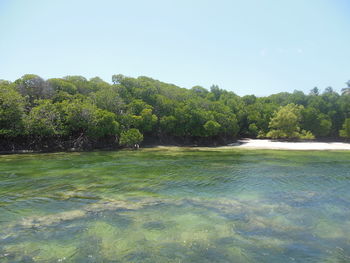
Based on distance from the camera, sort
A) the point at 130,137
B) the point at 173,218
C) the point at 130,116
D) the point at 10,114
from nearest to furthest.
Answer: the point at 173,218, the point at 10,114, the point at 130,137, the point at 130,116

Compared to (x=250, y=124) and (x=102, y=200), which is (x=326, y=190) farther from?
(x=250, y=124)

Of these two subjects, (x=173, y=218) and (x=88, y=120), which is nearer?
(x=173, y=218)

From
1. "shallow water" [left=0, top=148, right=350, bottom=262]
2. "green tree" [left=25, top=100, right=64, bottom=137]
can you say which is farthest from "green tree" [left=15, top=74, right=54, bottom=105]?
"shallow water" [left=0, top=148, right=350, bottom=262]

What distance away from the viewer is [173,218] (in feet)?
33.9

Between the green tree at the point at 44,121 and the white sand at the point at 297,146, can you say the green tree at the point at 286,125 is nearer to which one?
the white sand at the point at 297,146

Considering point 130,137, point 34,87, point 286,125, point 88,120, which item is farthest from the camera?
point 286,125

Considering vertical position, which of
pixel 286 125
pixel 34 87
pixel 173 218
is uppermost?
pixel 34 87

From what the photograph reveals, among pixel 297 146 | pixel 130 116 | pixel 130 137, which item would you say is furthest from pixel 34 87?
pixel 297 146

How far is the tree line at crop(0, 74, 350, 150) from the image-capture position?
35966 mm

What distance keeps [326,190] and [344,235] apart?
7.10 m

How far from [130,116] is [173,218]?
34143 millimetres

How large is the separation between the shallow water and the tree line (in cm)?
1981

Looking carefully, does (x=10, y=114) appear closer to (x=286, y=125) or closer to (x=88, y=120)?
(x=88, y=120)

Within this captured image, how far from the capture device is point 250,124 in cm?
6012
